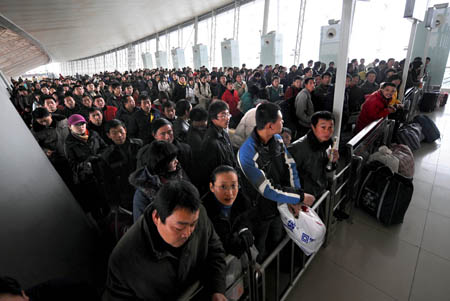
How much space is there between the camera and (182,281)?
1.30m

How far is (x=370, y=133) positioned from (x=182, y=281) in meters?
3.31

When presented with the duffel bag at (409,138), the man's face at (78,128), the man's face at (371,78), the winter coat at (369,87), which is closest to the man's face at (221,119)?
the man's face at (78,128)

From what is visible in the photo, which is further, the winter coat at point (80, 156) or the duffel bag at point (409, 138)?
the duffel bag at point (409, 138)

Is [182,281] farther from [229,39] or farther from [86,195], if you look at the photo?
[229,39]

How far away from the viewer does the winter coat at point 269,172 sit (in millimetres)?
1967

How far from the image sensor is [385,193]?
2900 mm

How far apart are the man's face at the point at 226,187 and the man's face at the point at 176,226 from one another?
60 centimetres

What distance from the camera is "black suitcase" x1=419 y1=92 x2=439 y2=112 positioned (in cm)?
767

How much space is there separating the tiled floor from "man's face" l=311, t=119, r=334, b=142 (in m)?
1.36

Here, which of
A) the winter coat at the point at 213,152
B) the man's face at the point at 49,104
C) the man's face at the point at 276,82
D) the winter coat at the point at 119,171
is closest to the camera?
the winter coat at the point at 213,152

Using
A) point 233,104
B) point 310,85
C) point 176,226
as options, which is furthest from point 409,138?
point 176,226

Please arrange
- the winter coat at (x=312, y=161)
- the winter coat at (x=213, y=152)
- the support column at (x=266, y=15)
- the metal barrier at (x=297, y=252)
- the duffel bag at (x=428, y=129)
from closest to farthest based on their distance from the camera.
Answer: the metal barrier at (x=297, y=252) → the winter coat at (x=312, y=161) → the winter coat at (x=213, y=152) → the duffel bag at (x=428, y=129) → the support column at (x=266, y=15)

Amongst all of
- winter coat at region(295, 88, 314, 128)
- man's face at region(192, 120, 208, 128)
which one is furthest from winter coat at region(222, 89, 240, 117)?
man's face at region(192, 120, 208, 128)

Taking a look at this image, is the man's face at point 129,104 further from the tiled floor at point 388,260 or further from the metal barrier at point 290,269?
the tiled floor at point 388,260
